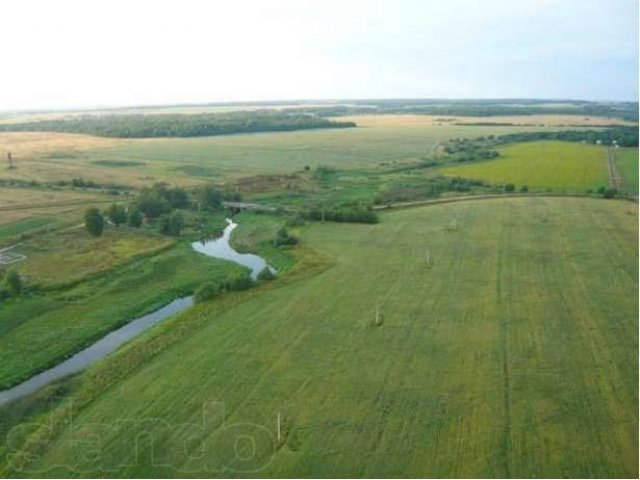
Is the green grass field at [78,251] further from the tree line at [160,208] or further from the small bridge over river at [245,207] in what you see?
the small bridge over river at [245,207]

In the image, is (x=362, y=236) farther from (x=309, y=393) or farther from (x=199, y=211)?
(x=309, y=393)

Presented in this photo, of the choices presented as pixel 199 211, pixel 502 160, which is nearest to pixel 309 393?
pixel 199 211

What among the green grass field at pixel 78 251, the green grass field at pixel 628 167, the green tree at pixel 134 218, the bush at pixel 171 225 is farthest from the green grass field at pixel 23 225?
the green grass field at pixel 628 167

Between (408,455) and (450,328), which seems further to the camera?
(450,328)

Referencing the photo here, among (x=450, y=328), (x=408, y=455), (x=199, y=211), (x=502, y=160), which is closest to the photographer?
(x=408, y=455)

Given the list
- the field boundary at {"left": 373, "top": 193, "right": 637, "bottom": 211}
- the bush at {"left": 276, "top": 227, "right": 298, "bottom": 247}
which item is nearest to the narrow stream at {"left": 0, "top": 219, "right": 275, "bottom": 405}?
the bush at {"left": 276, "top": 227, "right": 298, "bottom": 247}

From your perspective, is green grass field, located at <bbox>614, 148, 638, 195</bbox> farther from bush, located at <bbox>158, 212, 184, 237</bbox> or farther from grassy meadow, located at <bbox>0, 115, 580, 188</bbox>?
bush, located at <bbox>158, 212, 184, 237</bbox>
